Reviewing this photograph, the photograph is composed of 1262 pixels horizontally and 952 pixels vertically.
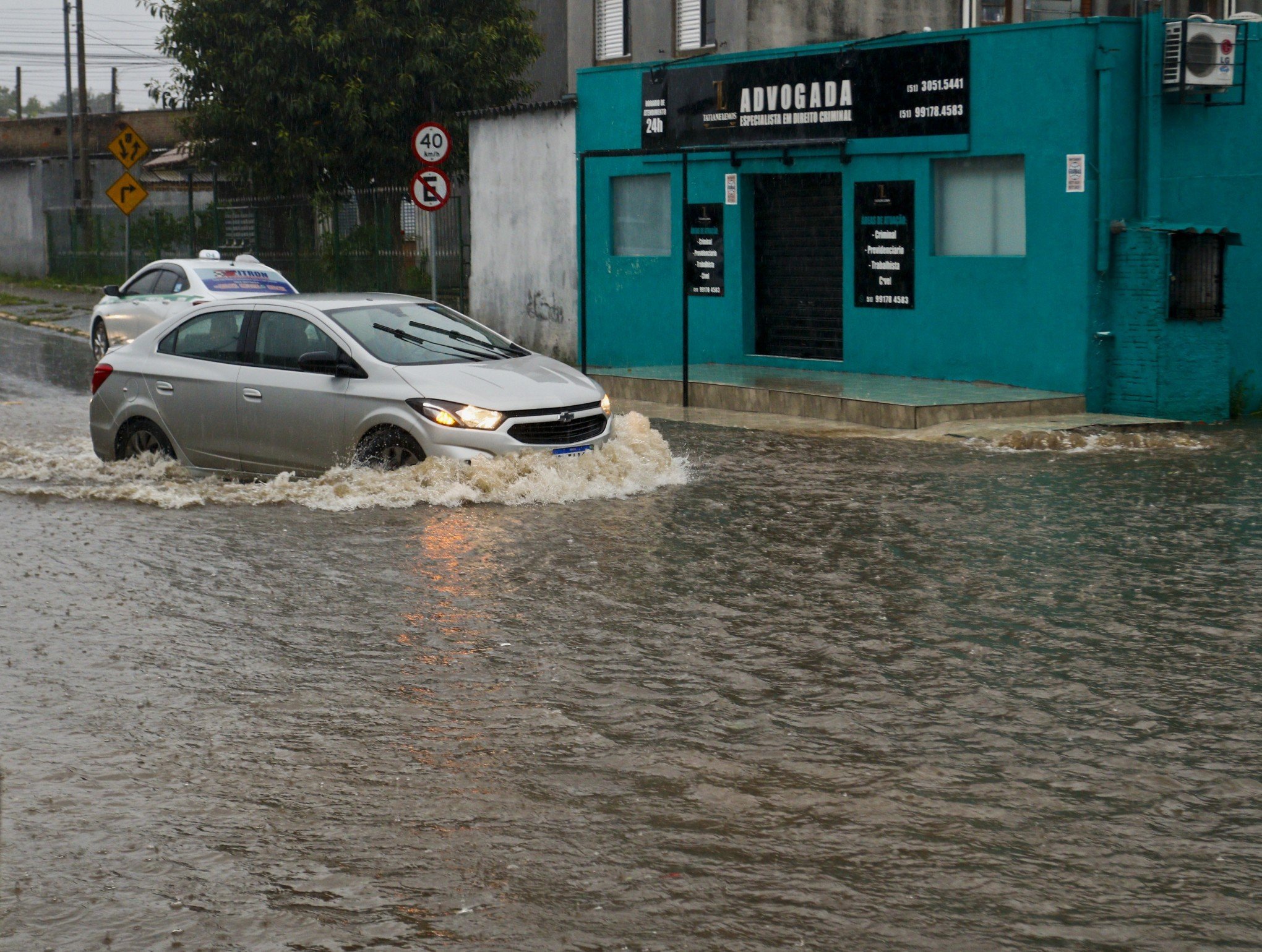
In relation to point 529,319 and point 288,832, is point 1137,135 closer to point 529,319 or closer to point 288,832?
point 529,319

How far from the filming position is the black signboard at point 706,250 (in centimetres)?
2180

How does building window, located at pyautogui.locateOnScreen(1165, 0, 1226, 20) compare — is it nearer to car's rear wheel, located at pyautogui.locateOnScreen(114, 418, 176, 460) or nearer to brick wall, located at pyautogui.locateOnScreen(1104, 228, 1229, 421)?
brick wall, located at pyautogui.locateOnScreen(1104, 228, 1229, 421)

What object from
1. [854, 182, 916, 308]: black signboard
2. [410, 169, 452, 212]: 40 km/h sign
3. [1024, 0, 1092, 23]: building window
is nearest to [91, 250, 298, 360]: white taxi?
[410, 169, 452, 212]: 40 km/h sign

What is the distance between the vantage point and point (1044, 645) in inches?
299

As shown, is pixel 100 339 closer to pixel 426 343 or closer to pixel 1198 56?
pixel 426 343

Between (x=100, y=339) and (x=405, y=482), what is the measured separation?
45.6 feet

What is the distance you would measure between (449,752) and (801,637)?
91.7 inches

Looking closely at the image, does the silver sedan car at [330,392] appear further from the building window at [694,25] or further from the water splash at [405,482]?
the building window at [694,25]

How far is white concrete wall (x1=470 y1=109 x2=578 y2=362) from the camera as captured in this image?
24.5 m

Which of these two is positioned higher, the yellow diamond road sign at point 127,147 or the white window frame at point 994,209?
the yellow diamond road sign at point 127,147

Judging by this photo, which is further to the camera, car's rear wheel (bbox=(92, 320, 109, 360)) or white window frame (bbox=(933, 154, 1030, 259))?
car's rear wheel (bbox=(92, 320, 109, 360))

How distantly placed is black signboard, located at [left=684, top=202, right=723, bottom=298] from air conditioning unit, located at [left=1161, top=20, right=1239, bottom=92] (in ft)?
21.1

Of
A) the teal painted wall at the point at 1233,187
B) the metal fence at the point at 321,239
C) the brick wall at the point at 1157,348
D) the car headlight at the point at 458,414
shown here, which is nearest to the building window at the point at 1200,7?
the teal painted wall at the point at 1233,187

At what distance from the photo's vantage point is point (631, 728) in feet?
20.8
